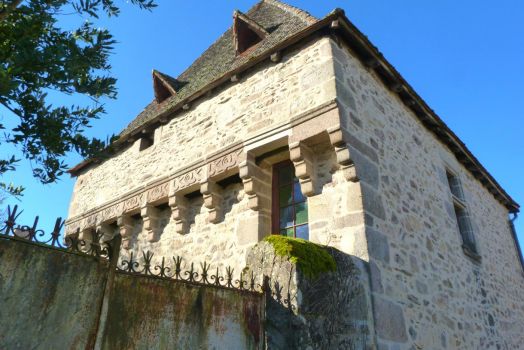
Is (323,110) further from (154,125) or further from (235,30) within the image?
(154,125)

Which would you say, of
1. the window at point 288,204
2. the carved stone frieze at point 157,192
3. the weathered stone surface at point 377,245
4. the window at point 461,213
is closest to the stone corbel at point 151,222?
the carved stone frieze at point 157,192

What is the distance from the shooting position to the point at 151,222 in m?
6.91

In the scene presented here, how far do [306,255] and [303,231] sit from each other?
1.34 m

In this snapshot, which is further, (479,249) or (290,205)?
(479,249)

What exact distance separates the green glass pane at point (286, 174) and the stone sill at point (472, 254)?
3608mm

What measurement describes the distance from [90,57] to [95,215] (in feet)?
18.2

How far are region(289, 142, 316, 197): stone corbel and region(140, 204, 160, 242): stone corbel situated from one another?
10.8 feet

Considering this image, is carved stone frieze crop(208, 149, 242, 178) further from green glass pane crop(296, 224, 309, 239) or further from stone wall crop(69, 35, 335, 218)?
green glass pane crop(296, 224, 309, 239)

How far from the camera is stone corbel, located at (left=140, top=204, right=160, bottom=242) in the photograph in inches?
272

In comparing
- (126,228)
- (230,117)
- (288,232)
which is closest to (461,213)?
(288,232)

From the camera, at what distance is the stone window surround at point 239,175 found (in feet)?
15.7

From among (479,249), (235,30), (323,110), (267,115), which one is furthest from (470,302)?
(235,30)

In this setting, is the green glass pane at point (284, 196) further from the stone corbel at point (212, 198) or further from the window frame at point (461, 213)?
the window frame at point (461, 213)

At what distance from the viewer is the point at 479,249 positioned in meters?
7.56
